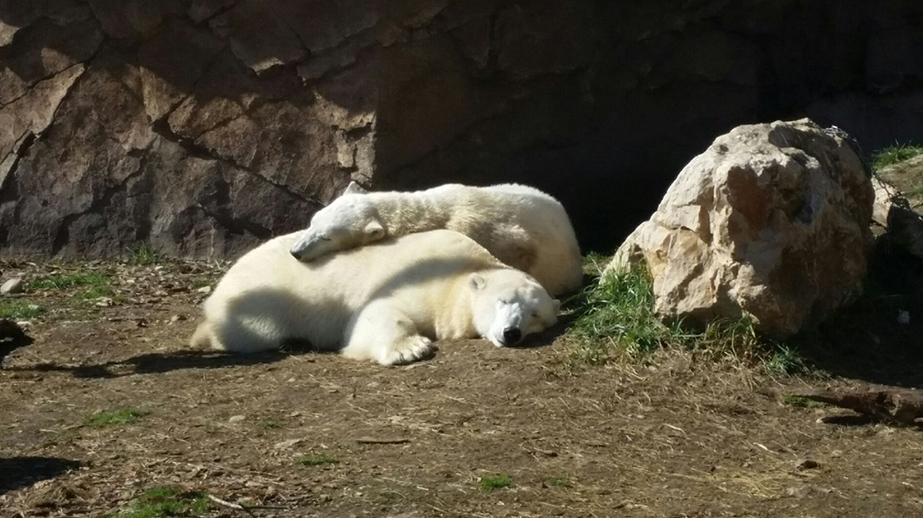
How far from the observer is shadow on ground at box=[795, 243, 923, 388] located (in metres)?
6.84

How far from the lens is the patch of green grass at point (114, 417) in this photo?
6199 millimetres

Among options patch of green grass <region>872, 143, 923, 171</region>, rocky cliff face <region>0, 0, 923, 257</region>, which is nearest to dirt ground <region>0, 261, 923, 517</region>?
rocky cliff face <region>0, 0, 923, 257</region>

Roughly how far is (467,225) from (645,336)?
1889mm

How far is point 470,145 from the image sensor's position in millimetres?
10602

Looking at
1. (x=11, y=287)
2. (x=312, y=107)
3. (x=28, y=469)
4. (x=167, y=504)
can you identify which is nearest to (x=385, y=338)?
(x=28, y=469)

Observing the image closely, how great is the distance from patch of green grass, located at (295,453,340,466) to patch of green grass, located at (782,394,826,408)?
2210mm

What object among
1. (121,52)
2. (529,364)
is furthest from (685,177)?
(121,52)

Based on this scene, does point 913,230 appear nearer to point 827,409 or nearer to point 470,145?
point 827,409

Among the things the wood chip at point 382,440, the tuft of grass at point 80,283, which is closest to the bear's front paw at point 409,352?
the wood chip at point 382,440

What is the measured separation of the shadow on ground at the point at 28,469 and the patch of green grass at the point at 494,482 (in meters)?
1.65

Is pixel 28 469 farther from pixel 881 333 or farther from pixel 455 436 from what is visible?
pixel 881 333

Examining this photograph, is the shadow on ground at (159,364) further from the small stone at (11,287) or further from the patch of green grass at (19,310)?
the small stone at (11,287)

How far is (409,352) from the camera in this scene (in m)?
7.27

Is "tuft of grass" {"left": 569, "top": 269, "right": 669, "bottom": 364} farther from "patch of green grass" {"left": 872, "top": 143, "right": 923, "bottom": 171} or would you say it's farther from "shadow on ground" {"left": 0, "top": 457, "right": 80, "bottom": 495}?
"patch of green grass" {"left": 872, "top": 143, "right": 923, "bottom": 171}
